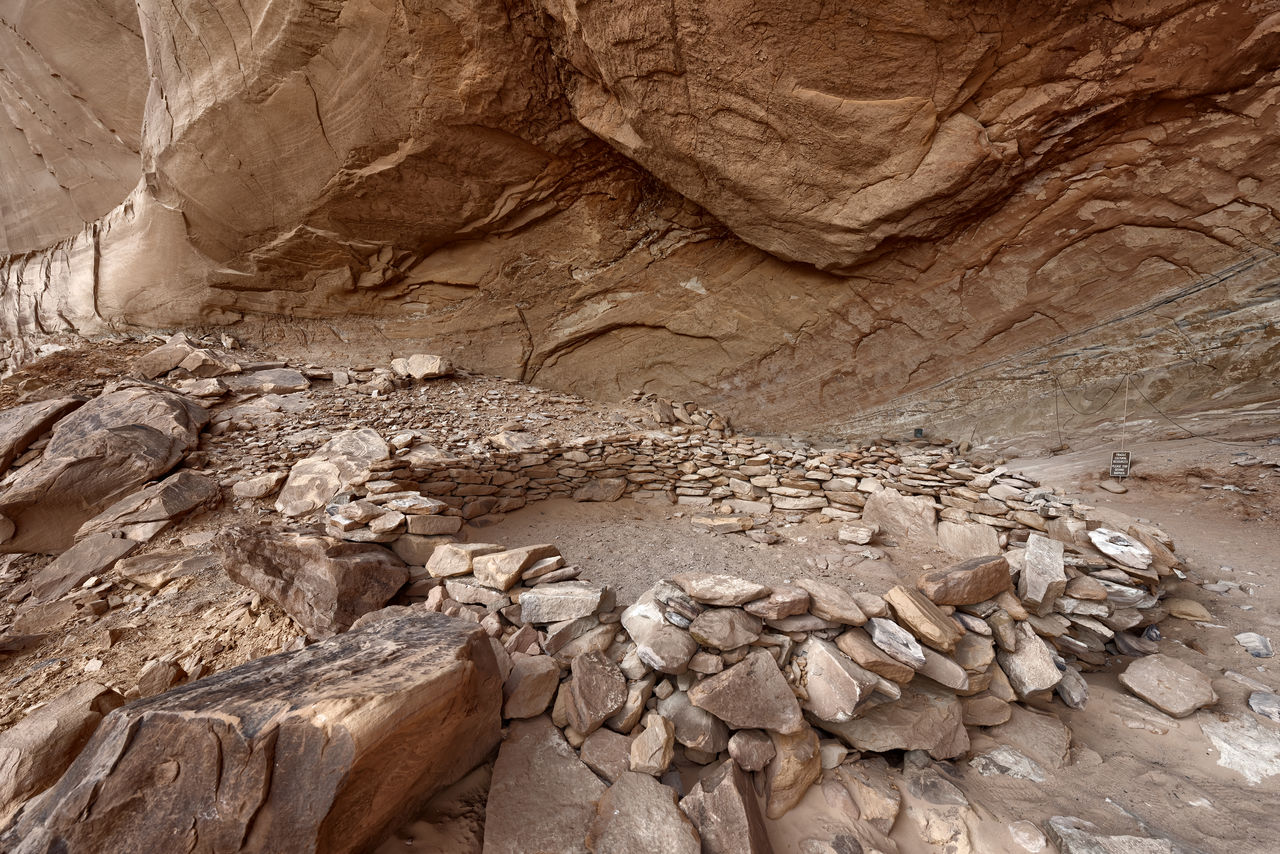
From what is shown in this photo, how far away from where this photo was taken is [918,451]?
5.51 meters

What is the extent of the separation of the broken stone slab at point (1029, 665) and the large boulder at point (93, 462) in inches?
257

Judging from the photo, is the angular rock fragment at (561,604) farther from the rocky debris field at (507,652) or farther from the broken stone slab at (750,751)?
the broken stone slab at (750,751)

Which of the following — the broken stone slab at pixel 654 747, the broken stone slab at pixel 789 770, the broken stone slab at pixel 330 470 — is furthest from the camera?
the broken stone slab at pixel 330 470

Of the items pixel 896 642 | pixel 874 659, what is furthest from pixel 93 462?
pixel 896 642

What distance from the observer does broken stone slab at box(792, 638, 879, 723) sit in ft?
7.12

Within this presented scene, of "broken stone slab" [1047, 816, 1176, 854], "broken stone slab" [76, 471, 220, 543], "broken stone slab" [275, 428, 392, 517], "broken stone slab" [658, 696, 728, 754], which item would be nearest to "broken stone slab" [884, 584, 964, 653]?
"broken stone slab" [1047, 816, 1176, 854]

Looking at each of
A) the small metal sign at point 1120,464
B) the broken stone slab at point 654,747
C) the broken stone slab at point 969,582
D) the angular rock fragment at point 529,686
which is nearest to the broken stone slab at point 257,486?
the angular rock fragment at point 529,686

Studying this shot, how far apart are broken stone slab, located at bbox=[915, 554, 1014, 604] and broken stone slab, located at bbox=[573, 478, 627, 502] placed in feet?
9.84

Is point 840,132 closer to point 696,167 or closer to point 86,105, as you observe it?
point 696,167

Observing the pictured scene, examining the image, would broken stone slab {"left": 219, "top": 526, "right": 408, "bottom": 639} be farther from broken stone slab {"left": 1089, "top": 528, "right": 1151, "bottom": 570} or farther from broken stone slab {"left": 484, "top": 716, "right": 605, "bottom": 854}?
broken stone slab {"left": 1089, "top": 528, "right": 1151, "bottom": 570}

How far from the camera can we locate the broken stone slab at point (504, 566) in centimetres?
283

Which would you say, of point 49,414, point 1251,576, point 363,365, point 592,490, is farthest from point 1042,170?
point 49,414

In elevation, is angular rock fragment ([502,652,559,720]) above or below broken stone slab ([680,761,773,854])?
above

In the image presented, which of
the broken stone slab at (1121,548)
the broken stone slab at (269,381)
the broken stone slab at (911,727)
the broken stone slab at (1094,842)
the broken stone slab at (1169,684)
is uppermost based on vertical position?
the broken stone slab at (269,381)
